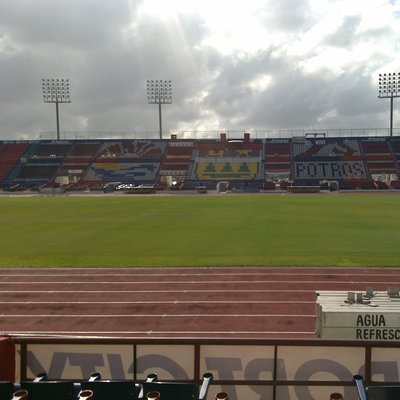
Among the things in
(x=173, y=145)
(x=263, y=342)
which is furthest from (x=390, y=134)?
(x=263, y=342)

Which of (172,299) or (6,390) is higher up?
(6,390)

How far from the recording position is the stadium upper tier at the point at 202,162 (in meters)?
80.9

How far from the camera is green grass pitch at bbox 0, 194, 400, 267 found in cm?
1892

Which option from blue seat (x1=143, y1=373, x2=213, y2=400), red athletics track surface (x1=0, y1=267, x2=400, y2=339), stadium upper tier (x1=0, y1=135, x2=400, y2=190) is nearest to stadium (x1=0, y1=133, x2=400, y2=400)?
red athletics track surface (x1=0, y1=267, x2=400, y2=339)

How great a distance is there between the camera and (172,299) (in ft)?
45.5

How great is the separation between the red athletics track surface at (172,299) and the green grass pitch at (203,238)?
1496 millimetres

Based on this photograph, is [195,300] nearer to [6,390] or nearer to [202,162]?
[6,390]

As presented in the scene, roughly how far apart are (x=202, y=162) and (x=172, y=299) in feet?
250

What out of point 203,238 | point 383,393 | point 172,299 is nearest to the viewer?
point 383,393

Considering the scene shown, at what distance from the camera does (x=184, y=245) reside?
22.5 m

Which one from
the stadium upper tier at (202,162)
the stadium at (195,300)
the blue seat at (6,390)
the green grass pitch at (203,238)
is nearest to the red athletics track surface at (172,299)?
the stadium at (195,300)

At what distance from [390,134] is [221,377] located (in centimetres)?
9922

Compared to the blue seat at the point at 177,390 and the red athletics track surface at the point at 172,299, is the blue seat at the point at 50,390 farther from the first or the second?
the red athletics track surface at the point at 172,299

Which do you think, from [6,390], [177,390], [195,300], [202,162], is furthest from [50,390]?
[202,162]
